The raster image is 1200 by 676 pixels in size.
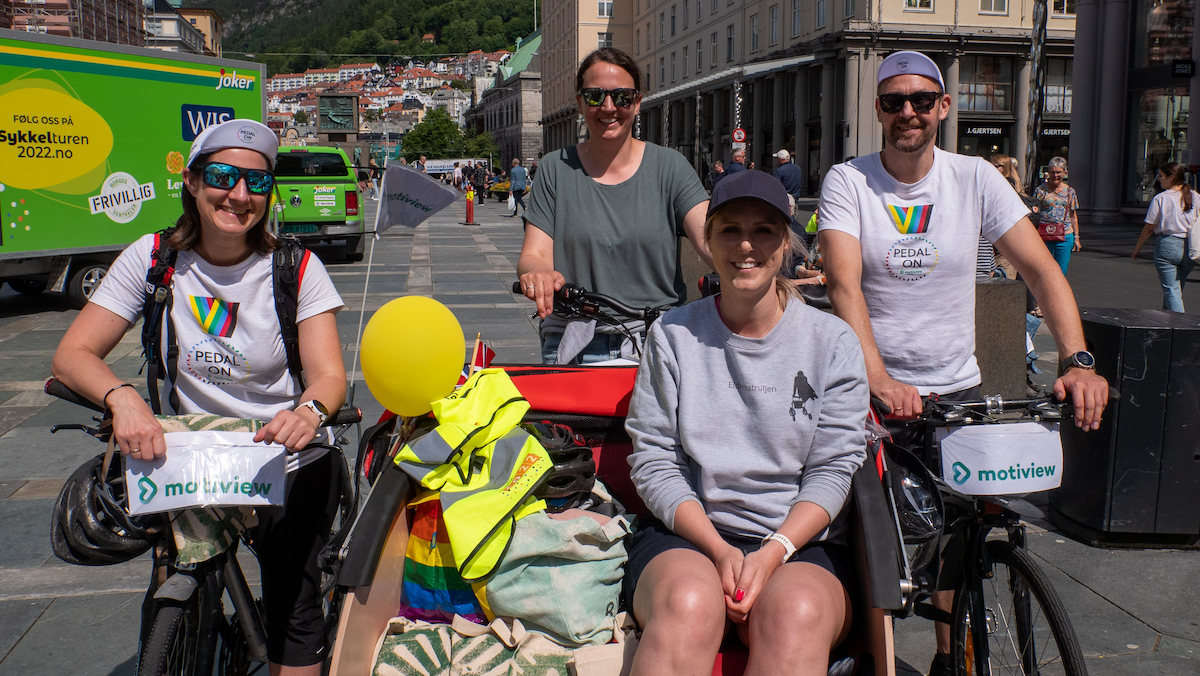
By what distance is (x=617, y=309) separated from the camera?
3199 millimetres

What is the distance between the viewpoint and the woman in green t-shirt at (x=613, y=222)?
11.2 feet

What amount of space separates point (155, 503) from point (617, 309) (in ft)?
4.97

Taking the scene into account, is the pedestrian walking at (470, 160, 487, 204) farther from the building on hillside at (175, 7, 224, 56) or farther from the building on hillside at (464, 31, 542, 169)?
the building on hillside at (175, 7, 224, 56)

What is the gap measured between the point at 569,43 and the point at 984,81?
173ft

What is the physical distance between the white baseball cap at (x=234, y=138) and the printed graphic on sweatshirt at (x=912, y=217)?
1.83 metres

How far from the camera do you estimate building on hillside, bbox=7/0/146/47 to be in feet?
94.0

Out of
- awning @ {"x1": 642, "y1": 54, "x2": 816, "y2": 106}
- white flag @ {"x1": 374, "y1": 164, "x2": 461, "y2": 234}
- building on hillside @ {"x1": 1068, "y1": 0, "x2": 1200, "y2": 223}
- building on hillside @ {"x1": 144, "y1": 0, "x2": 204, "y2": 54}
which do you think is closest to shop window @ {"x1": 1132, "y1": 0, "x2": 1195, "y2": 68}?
building on hillside @ {"x1": 1068, "y1": 0, "x2": 1200, "y2": 223}

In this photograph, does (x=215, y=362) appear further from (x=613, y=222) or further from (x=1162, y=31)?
(x=1162, y=31)

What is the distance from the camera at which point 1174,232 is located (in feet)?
35.1

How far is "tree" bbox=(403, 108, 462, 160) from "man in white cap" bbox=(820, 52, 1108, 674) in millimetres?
123130

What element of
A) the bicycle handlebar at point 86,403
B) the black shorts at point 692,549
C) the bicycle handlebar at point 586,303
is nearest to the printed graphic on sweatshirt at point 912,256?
the bicycle handlebar at point 586,303

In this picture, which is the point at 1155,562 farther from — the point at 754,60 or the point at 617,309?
the point at 754,60

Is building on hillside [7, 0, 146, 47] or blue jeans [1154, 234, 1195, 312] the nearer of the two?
blue jeans [1154, 234, 1195, 312]

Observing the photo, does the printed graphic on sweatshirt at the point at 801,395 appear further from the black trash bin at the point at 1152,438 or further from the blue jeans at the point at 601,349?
the black trash bin at the point at 1152,438
